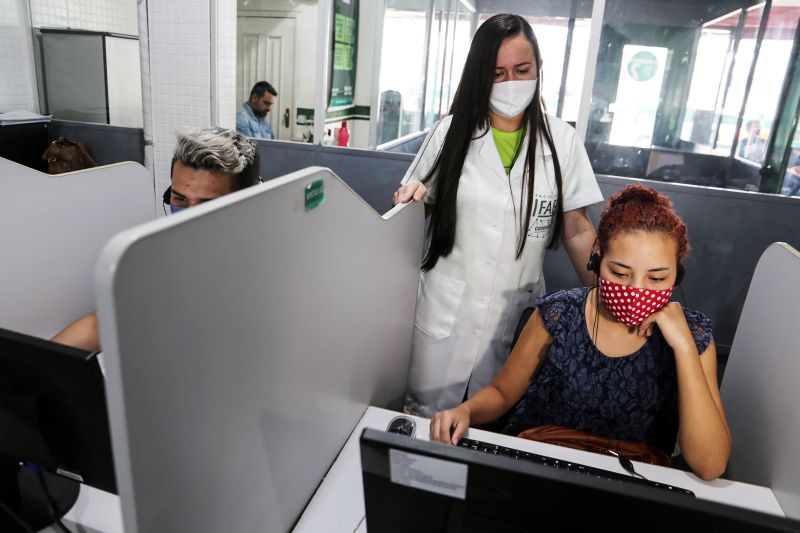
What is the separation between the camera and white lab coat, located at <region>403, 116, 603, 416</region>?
170 centimetres

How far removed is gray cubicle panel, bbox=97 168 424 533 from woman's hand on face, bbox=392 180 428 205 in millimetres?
238

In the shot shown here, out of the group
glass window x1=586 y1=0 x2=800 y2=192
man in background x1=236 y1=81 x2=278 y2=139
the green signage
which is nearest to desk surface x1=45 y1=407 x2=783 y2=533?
glass window x1=586 y1=0 x2=800 y2=192

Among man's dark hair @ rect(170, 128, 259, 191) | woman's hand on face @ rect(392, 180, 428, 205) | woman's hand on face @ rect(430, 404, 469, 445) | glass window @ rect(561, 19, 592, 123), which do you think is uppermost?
glass window @ rect(561, 19, 592, 123)

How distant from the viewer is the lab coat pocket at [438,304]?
175cm

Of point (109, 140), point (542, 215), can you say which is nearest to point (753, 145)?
point (542, 215)

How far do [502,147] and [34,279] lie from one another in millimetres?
1428

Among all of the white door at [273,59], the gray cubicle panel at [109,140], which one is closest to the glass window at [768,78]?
the gray cubicle panel at [109,140]

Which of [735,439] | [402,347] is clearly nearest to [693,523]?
[735,439]

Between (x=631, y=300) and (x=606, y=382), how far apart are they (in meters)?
0.23

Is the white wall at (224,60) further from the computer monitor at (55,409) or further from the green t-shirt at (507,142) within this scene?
the computer monitor at (55,409)

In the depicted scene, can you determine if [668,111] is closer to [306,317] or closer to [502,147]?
[502,147]

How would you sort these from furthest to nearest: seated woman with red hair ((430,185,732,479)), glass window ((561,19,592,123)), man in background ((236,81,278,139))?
1. man in background ((236,81,278,139))
2. glass window ((561,19,592,123))
3. seated woman with red hair ((430,185,732,479))

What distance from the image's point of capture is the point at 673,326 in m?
1.22

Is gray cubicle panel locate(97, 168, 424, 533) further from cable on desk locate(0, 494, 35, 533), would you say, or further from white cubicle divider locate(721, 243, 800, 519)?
white cubicle divider locate(721, 243, 800, 519)
